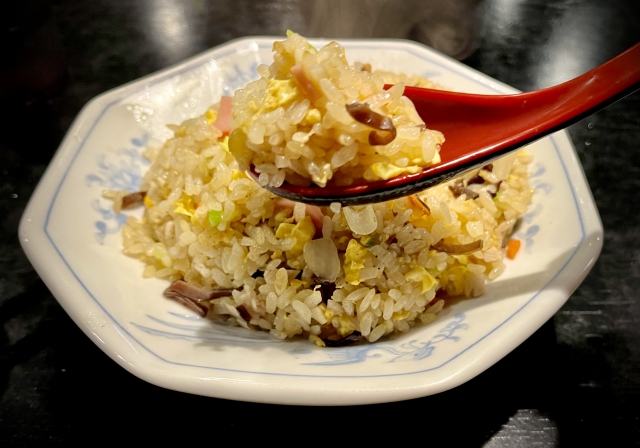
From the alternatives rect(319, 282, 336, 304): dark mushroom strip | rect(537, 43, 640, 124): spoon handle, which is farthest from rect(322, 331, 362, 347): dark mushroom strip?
rect(537, 43, 640, 124): spoon handle

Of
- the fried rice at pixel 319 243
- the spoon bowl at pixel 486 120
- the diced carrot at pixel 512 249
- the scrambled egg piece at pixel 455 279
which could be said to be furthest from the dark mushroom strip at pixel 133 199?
the diced carrot at pixel 512 249

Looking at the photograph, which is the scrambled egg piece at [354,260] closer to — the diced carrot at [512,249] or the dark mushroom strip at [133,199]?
the diced carrot at [512,249]

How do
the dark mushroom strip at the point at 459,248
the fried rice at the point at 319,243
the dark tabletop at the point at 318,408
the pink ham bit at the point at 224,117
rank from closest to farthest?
the fried rice at the point at 319,243
the dark tabletop at the point at 318,408
the dark mushroom strip at the point at 459,248
the pink ham bit at the point at 224,117

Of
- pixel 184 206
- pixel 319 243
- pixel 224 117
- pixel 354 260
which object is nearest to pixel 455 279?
pixel 354 260

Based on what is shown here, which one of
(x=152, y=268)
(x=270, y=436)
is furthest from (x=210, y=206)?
(x=270, y=436)

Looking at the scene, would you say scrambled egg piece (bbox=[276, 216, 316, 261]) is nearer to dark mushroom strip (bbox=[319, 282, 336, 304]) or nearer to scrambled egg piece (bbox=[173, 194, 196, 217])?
dark mushroom strip (bbox=[319, 282, 336, 304])

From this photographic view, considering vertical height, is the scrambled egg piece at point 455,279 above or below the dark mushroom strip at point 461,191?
below

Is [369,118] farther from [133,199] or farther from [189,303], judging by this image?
[133,199]
